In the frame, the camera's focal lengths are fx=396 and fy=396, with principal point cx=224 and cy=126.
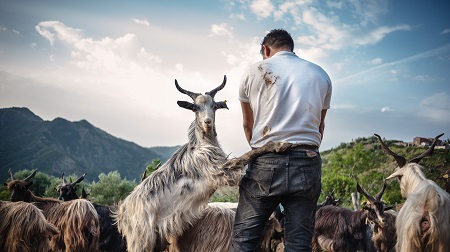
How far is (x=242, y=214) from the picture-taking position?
372 cm

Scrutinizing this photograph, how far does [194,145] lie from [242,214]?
1.73 metres

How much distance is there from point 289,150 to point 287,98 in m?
0.48

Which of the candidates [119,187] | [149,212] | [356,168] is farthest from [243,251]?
[356,168]

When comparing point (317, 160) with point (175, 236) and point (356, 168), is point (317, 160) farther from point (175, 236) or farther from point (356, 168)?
point (356, 168)

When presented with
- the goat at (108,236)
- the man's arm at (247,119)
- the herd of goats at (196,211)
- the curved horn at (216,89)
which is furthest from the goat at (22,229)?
the man's arm at (247,119)

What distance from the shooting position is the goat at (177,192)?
4.89 m

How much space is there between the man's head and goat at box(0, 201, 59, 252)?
14.8 ft

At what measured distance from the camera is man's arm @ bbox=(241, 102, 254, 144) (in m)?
3.94

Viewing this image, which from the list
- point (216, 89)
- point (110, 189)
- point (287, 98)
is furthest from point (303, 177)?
point (110, 189)

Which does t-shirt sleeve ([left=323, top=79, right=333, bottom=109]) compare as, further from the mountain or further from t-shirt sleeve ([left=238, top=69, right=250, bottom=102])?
the mountain

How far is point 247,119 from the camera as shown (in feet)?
13.1

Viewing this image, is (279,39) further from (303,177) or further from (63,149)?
(63,149)

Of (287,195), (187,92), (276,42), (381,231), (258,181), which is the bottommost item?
(381,231)

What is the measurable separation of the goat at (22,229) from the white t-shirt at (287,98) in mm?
4266
